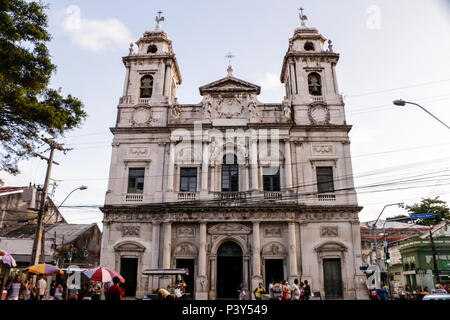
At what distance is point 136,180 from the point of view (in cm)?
2442

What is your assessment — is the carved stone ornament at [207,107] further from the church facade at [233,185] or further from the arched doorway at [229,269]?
Answer: the arched doorway at [229,269]

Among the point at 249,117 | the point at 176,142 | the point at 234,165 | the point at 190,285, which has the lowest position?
the point at 190,285

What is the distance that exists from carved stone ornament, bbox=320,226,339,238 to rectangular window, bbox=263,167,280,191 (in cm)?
402

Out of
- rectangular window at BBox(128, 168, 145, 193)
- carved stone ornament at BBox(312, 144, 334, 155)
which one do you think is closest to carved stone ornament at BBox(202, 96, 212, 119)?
rectangular window at BBox(128, 168, 145, 193)

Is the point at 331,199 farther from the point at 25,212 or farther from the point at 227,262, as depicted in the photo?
the point at 25,212

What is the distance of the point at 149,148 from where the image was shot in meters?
24.9

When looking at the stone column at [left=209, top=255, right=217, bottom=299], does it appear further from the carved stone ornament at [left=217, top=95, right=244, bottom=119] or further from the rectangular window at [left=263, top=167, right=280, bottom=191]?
the carved stone ornament at [left=217, top=95, right=244, bottom=119]

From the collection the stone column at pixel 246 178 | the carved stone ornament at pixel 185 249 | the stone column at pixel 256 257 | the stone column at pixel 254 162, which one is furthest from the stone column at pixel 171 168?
the stone column at pixel 256 257

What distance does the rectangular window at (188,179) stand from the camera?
24.1 metres

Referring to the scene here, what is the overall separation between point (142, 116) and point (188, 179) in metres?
6.15

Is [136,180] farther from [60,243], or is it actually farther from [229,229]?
[60,243]
